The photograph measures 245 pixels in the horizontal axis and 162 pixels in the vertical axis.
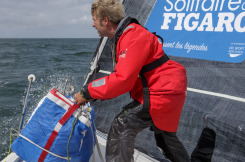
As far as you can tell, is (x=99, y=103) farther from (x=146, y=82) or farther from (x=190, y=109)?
(x=146, y=82)

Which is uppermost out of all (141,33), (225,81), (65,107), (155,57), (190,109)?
(141,33)

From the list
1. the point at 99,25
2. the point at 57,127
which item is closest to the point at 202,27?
the point at 99,25

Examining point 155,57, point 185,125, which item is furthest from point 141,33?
point 185,125

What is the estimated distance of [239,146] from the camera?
85.4 inches

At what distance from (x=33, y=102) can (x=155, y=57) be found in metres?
6.24

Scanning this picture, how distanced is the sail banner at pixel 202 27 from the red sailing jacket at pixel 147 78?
998mm

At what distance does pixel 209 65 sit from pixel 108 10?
56.9 inches

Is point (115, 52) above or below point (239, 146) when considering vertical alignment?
above

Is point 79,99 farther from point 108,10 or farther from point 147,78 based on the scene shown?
point 108,10

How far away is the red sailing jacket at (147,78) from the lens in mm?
1517

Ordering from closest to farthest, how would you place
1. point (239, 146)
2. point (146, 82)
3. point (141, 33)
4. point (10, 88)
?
point (141, 33) → point (146, 82) → point (239, 146) → point (10, 88)

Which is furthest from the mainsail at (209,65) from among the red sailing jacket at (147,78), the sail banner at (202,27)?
the red sailing jacket at (147,78)

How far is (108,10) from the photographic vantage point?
169cm

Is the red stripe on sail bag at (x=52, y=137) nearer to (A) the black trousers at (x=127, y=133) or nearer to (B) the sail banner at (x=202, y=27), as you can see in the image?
(A) the black trousers at (x=127, y=133)
